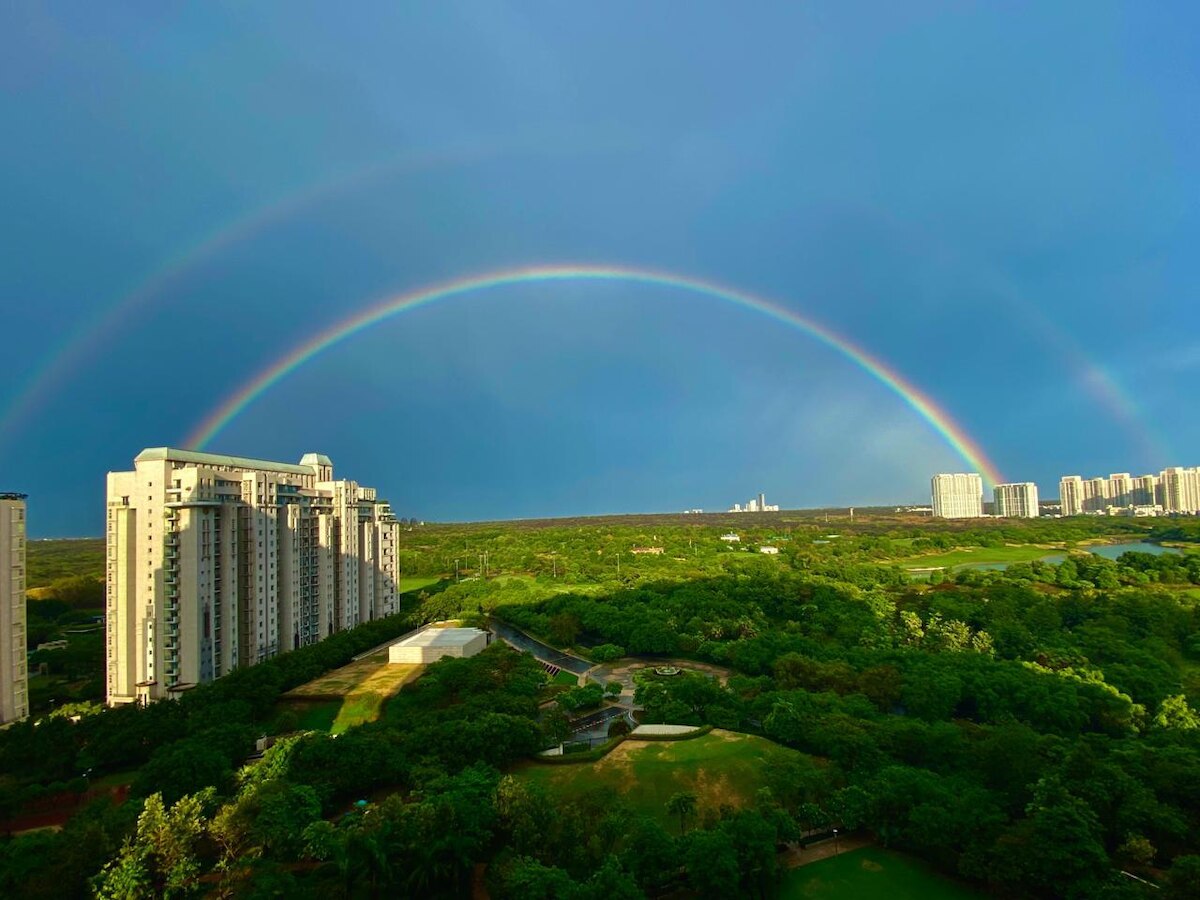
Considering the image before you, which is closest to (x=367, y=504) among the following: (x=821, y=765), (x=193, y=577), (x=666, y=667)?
(x=193, y=577)

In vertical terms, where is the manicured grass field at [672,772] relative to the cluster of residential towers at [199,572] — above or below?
below

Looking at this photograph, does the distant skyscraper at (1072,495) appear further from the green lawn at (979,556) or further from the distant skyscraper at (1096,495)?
the green lawn at (979,556)

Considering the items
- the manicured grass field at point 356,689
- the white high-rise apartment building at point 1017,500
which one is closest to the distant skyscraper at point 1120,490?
the white high-rise apartment building at point 1017,500

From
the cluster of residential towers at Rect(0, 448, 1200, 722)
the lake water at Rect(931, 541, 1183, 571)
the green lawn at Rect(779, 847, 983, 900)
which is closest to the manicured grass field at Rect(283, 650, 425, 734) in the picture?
the cluster of residential towers at Rect(0, 448, 1200, 722)

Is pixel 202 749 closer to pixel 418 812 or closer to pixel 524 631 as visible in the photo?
pixel 418 812

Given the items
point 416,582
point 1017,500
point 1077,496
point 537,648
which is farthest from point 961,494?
point 537,648

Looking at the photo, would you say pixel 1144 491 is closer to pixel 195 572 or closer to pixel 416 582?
pixel 416 582
